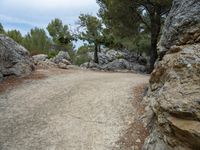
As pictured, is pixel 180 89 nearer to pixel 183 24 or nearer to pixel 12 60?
pixel 183 24

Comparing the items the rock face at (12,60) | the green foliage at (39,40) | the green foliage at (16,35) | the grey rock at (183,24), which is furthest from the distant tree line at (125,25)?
the grey rock at (183,24)

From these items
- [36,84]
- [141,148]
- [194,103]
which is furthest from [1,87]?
[194,103]

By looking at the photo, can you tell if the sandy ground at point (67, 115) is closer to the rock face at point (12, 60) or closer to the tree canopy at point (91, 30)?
the rock face at point (12, 60)

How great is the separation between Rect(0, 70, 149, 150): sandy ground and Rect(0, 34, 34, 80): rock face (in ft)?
5.62

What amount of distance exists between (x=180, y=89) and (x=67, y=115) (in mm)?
4225

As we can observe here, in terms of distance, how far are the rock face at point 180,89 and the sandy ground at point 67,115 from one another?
130 centimetres

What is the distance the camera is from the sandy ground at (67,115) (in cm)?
764

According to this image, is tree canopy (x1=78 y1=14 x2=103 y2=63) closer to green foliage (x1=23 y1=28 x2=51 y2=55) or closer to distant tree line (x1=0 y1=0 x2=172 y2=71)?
distant tree line (x1=0 y1=0 x2=172 y2=71)

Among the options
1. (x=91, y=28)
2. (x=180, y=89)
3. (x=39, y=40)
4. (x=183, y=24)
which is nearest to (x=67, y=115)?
(x=180, y=89)

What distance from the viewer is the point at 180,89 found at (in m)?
6.01

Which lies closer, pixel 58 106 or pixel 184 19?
pixel 184 19

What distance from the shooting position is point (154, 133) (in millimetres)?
6852

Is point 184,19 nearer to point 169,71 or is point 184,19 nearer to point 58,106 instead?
point 169,71

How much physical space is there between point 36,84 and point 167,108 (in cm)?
790
